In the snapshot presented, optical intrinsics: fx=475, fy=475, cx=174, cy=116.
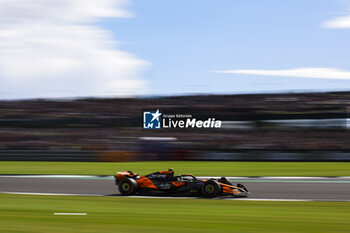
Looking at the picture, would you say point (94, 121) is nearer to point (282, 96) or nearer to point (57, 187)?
point (282, 96)

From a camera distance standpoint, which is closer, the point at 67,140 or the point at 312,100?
the point at 67,140

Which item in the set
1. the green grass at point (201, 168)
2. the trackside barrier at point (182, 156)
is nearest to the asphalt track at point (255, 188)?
the green grass at point (201, 168)

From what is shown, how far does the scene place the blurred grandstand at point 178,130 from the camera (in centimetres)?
2877

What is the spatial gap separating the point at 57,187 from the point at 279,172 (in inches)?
379

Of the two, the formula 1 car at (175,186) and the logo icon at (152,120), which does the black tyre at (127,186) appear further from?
the logo icon at (152,120)

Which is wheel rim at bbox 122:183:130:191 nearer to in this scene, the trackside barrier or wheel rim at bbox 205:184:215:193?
wheel rim at bbox 205:184:215:193

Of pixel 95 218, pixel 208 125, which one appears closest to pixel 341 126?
pixel 208 125

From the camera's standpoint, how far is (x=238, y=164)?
23984 millimetres

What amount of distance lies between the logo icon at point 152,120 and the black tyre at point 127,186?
22.2 metres

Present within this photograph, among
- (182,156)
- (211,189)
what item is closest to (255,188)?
(211,189)

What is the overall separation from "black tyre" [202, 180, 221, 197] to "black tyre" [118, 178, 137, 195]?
5.99ft

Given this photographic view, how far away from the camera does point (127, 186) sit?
12.4 metres

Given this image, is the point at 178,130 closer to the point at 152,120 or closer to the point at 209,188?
the point at 152,120

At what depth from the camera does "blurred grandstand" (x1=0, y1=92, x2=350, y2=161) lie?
28.8m
